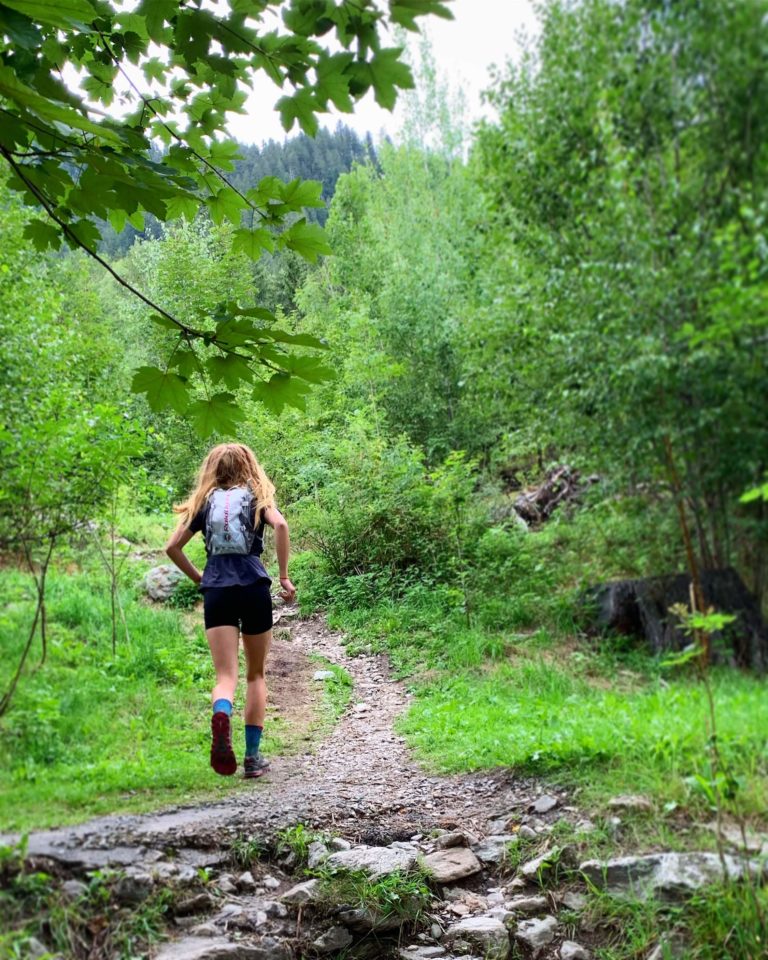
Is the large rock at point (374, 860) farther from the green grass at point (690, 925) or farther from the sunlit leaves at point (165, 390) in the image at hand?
the sunlit leaves at point (165, 390)

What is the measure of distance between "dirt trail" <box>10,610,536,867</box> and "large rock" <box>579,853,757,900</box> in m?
0.68

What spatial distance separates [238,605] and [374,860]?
4.24 ft

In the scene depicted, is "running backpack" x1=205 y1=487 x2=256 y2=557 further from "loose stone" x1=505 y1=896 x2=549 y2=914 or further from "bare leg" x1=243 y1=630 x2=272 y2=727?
"loose stone" x1=505 y1=896 x2=549 y2=914

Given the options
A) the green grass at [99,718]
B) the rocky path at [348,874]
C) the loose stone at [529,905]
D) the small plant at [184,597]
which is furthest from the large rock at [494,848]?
the small plant at [184,597]

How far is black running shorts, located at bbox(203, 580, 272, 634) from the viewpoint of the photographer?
11.0 feet

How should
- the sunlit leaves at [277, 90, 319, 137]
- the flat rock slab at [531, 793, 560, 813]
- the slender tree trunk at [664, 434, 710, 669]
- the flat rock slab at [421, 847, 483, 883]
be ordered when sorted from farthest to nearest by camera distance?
the flat rock slab at [531, 793, 560, 813] < the flat rock slab at [421, 847, 483, 883] < the slender tree trunk at [664, 434, 710, 669] < the sunlit leaves at [277, 90, 319, 137]

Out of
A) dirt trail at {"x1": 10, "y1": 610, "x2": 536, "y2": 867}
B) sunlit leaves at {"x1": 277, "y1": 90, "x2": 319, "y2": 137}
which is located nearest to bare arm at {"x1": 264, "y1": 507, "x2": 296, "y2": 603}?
dirt trail at {"x1": 10, "y1": 610, "x2": 536, "y2": 867}

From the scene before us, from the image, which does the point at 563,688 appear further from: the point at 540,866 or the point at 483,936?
the point at 483,936

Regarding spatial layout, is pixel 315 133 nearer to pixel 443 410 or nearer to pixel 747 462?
pixel 747 462

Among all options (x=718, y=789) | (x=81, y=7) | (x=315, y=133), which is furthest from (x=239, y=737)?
(x=81, y=7)

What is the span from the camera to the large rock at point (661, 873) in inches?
88.5

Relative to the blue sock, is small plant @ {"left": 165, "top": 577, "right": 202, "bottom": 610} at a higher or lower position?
higher

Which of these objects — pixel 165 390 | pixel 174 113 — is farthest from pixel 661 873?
pixel 174 113

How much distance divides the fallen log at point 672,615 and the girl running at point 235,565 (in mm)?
1613
